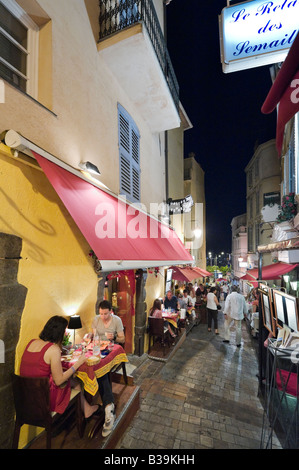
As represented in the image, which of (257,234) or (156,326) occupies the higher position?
(257,234)

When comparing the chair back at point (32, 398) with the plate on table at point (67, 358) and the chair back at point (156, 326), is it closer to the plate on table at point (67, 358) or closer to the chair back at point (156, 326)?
the plate on table at point (67, 358)

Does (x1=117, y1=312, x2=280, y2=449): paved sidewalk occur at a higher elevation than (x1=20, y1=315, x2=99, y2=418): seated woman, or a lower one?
lower

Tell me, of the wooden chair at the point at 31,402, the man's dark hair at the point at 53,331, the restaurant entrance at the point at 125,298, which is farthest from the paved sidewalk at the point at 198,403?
the man's dark hair at the point at 53,331

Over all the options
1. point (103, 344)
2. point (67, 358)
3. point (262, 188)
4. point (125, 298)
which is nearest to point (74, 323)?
point (67, 358)

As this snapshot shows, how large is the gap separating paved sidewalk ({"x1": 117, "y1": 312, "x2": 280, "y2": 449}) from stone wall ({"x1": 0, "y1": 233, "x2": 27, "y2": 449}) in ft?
6.62

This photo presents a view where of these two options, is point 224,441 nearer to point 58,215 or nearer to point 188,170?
point 58,215

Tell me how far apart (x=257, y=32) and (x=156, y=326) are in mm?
8711

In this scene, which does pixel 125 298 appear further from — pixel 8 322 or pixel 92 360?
pixel 8 322

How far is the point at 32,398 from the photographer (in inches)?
102

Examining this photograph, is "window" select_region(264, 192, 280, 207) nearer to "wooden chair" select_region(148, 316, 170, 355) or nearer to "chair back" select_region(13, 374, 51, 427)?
"wooden chair" select_region(148, 316, 170, 355)

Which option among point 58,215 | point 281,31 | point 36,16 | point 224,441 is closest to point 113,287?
point 58,215

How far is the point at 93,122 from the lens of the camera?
4738mm

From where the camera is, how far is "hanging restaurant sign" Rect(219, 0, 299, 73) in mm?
4430

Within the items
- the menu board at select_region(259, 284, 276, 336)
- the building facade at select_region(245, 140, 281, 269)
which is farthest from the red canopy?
the building facade at select_region(245, 140, 281, 269)
